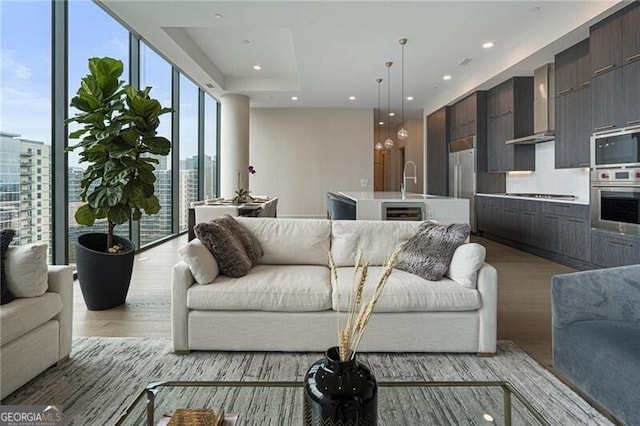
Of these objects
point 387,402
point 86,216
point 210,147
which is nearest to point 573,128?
point 387,402

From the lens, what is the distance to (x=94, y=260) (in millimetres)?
3248

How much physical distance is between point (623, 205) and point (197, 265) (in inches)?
166

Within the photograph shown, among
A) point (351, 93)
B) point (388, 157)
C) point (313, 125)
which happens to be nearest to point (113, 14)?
point (351, 93)

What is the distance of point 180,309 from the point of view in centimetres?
239

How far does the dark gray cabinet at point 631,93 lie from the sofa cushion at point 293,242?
3.24 m

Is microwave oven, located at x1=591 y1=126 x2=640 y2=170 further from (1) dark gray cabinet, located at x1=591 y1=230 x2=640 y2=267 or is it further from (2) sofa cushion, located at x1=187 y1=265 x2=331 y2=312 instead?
(2) sofa cushion, located at x1=187 y1=265 x2=331 y2=312

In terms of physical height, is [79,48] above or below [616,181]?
above

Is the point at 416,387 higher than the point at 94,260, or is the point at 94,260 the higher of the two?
the point at 94,260

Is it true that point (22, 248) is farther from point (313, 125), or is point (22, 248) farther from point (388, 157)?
point (388, 157)

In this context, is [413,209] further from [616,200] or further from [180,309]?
[180,309]

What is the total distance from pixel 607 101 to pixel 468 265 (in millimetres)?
3080

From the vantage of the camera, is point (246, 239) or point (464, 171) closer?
point (246, 239)

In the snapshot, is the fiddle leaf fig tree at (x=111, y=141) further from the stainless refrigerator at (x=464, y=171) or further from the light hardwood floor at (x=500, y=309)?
the stainless refrigerator at (x=464, y=171)

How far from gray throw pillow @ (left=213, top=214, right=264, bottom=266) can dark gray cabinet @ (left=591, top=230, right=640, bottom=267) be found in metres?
3.64
